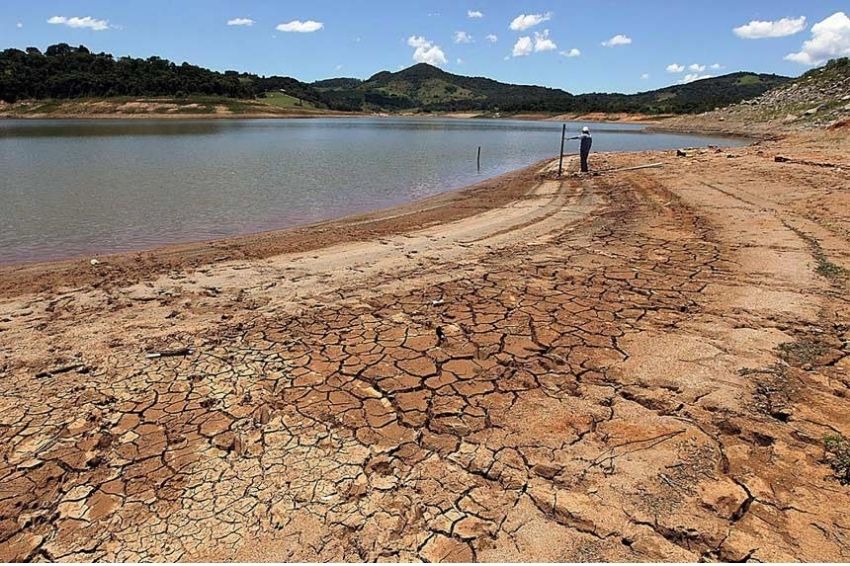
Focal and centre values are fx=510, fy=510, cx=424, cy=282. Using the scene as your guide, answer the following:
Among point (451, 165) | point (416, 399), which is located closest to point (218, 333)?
point (416, 399)

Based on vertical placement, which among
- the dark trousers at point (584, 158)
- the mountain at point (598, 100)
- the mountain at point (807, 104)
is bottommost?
the dark trousers at point (584, 158)

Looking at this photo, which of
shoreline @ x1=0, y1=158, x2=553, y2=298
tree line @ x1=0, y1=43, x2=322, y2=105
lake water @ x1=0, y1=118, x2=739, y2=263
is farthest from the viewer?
tree line @ x1=0, y1=43, x2=322, y2=105

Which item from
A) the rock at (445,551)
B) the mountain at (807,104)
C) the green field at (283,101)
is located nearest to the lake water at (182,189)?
the rock at (445,551)

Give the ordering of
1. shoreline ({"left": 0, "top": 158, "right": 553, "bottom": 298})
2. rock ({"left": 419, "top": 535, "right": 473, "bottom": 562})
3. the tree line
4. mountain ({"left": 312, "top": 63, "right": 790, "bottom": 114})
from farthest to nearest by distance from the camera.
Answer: mountain ({"left": 312, "top": 63, "right": 790, "bottom": 114}) < the tree line < shoreline ({"left": 0, "top": 158, "right": 553, "bottom": 298}) < rock ({"left": 419, "top": 535, "right": 473, "bottom": 562})

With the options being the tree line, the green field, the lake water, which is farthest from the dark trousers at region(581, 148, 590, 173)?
the green field

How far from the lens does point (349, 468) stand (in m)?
3.21

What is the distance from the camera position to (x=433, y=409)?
12.6 ft

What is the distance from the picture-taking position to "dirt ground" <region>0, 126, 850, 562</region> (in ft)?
8.92

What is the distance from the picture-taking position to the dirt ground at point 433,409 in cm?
272

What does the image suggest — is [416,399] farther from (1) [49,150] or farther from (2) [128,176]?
(1) [49,150]

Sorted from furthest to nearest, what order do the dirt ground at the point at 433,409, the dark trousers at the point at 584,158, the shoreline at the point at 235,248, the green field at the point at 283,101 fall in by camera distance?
the green field at the point at 283,101
the dark trousers at the point at 584,158
the shoreline at the point at 235,248
the dirt ground at the point at 433,409

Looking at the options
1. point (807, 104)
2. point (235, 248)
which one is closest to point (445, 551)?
point (235, 248)

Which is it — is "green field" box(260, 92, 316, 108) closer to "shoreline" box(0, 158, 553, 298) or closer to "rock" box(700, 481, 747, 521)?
"shoreline" box(0, 158, 553, 298)

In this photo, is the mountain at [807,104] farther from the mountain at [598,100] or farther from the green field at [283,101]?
the green field at [283,101]
